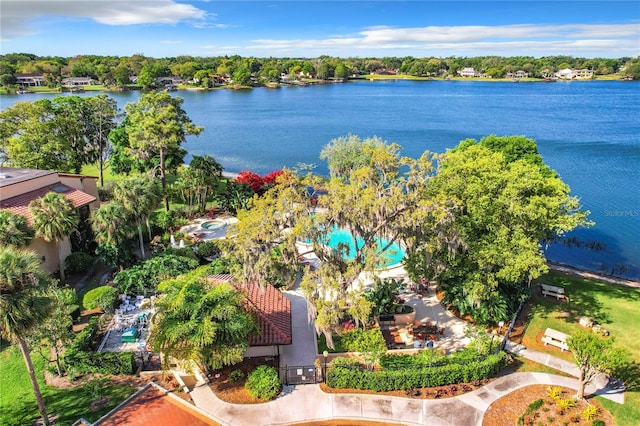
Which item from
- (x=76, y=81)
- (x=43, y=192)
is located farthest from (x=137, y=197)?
(x=76, y=81)

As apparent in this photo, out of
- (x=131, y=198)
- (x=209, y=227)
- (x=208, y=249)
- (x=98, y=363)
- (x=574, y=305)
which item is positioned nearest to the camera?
(x=98, y=363)

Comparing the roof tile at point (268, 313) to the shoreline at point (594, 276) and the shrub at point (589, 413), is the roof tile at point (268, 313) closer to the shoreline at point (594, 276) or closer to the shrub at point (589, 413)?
the shrub at point (589, 413)

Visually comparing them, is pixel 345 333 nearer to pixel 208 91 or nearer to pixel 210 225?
pixel 210 225

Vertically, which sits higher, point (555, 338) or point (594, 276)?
point (555, 338)

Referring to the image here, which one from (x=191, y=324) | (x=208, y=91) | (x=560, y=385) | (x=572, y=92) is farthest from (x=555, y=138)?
(x=208, y=91)

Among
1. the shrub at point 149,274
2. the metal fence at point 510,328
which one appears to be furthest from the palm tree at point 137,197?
the metal fence at point 510,328

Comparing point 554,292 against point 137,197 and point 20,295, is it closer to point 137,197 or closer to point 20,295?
point 20,295
